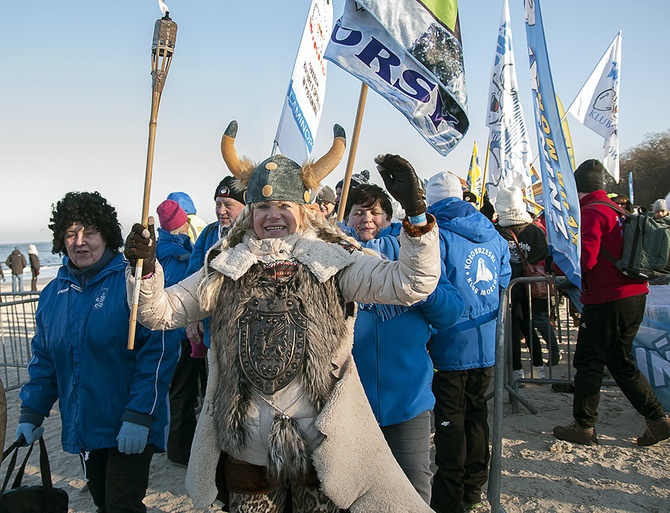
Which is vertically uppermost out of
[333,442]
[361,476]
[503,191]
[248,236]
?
[503,191]

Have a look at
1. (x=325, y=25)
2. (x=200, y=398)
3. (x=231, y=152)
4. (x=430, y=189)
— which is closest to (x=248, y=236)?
(x=231, y=152)

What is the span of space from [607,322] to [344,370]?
3101 millimetres

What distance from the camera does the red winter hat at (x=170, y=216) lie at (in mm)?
4980

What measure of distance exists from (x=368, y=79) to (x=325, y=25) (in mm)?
2067

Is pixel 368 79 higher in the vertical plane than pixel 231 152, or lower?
higher

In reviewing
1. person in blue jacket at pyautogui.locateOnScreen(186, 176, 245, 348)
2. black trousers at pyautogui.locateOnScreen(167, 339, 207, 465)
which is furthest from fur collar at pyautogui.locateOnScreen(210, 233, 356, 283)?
black trousers at pyautogui.locateOnScreen(167, 339, 207, 465)

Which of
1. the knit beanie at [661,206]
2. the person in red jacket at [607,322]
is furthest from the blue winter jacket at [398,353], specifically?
the knit beanie at [661,206]

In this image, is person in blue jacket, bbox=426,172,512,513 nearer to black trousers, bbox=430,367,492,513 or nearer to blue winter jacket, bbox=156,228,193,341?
black trousers, bbox=430,367,492,513

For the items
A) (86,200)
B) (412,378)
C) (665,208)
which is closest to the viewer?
(412,378)

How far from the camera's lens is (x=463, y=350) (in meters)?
3.50

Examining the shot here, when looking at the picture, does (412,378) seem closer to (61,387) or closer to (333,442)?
(333,442)

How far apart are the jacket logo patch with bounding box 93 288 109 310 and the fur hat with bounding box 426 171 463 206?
2082mm

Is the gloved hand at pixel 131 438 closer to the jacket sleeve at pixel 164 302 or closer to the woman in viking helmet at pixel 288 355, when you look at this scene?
the woman in viking helmet at pixel 288 355

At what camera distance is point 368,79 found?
3072 millimetres
